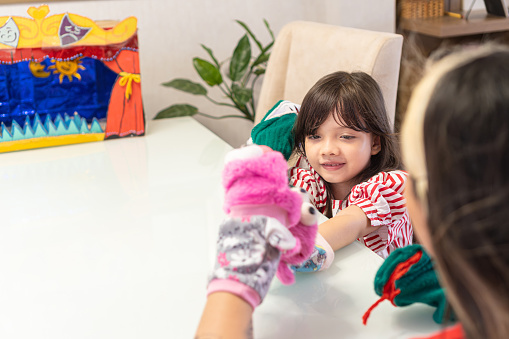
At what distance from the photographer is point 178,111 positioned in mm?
1862

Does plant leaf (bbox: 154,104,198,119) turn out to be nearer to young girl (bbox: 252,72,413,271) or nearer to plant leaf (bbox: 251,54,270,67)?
plant leaf (bbox: 251,54,270,67)

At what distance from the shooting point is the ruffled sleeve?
38.0 inches

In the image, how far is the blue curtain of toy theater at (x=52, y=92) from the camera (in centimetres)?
147

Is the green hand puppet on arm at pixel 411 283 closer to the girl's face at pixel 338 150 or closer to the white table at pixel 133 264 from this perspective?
the white table at pixel 133 264

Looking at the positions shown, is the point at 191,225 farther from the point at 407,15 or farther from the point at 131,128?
the point at 407,15

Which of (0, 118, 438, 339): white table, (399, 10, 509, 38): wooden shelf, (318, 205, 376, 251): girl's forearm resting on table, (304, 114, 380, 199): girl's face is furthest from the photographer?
(399, 10, 509, 38): wooden shelf

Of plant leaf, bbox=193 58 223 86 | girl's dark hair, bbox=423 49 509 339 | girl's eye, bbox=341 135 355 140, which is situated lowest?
plant leaf, bbox=193 58 223 86

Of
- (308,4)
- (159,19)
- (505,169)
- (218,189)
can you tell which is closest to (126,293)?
(218,189)

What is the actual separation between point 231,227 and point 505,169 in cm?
32

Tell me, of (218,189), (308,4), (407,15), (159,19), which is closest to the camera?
(218,189)

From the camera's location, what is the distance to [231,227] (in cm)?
60

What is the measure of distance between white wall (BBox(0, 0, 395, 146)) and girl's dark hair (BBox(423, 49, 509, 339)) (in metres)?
1.64

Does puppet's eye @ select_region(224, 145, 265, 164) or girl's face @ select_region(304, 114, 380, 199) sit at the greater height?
puppet's eye @ select_region(224, 145, 265, 164)

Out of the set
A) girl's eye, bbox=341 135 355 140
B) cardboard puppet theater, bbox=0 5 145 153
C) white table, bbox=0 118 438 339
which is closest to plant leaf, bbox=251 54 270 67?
cardboard puppet theater, bbox=0 5 145 153
